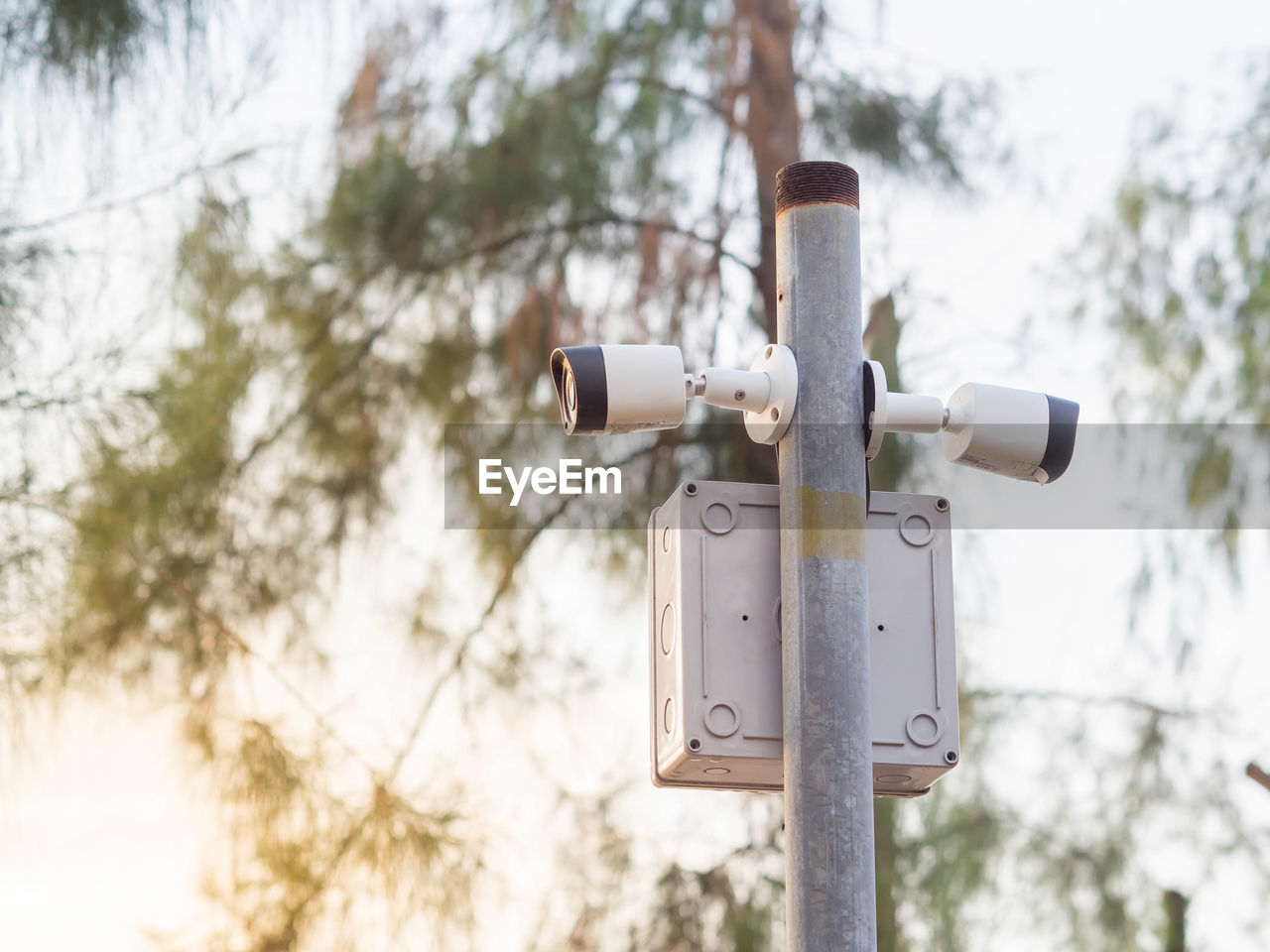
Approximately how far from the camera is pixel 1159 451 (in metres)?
5.86

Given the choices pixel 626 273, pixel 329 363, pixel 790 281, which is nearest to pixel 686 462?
pixel 626 273

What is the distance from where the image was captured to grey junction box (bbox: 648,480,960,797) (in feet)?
6.45

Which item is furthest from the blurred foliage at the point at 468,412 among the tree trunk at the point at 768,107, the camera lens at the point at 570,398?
the camera lens at the point at 570,398

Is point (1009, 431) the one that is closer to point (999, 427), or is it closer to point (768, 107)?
point (999, 427)

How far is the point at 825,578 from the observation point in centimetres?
196

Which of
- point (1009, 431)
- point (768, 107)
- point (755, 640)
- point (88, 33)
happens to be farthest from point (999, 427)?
point (768, 107)

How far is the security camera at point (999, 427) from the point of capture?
2.17 meters

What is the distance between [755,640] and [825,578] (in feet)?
0.41

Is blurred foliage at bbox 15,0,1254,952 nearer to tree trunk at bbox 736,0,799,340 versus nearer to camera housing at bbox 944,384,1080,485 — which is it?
tree trunk at bbox 736,0,799,340

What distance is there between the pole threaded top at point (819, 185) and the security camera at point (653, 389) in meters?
0.21

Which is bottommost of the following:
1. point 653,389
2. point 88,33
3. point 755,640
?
point 755,640

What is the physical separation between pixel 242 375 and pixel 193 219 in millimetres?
794

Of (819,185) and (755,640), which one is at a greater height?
(819,185)

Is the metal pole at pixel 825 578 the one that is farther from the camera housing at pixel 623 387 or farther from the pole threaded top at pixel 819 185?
the camera housing at pixel 623 387
